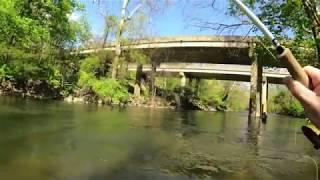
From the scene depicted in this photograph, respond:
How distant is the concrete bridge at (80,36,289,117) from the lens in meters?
59.8

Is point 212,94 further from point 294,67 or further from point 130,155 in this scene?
point 294,67

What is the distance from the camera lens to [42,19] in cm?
4400

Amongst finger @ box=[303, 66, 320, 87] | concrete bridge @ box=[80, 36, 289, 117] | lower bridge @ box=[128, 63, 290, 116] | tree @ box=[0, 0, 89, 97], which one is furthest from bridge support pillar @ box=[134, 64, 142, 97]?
finger @ box=[303, 66, 320, 87]

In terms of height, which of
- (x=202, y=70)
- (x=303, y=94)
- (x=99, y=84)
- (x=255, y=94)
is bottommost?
(x=303, y=94)

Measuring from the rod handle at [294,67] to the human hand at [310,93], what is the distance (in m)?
0.02

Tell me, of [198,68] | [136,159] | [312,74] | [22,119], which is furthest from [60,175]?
[198,68]

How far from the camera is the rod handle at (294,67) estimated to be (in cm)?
205

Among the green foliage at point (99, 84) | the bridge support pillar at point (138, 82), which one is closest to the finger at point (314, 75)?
the green foliage at point (99, 84)

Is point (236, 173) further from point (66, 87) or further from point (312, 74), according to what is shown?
point (66, 87)

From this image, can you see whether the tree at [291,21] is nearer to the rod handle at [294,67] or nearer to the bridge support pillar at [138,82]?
the rod handle at [294,67]

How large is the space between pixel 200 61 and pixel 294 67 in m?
77.1

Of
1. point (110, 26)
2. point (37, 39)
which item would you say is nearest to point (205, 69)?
point (110, 26)

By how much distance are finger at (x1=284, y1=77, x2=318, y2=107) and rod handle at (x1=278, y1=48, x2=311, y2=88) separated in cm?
2

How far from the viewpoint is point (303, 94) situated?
2.05 m
